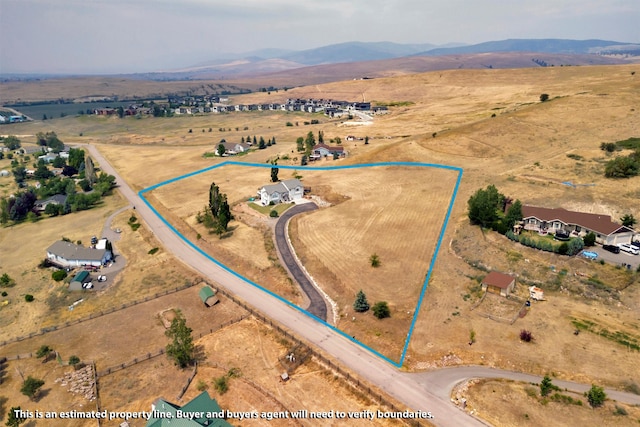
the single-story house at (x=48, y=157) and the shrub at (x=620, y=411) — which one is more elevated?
the single-story house at (x=48, y=157)

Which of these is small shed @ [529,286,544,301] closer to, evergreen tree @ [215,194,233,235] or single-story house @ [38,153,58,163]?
evergreen tree @ [215,194,233,235]

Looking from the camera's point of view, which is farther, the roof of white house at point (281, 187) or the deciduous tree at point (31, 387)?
the roof of white house at point (281, 187)

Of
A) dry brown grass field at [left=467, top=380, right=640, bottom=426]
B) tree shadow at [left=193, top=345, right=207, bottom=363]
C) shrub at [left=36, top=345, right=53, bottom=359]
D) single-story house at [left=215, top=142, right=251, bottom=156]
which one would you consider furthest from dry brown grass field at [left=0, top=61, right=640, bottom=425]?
shrub at [left=36, top=345, right=53, bottom=359]

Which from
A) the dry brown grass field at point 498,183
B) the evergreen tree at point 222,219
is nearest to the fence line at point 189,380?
the dry brown grass field at point 498,183

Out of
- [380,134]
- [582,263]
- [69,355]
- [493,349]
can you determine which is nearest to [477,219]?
[582,263]

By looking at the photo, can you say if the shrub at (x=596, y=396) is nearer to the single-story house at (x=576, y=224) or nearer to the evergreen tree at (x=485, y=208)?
A: the single-story house at (x=576, y=224)
